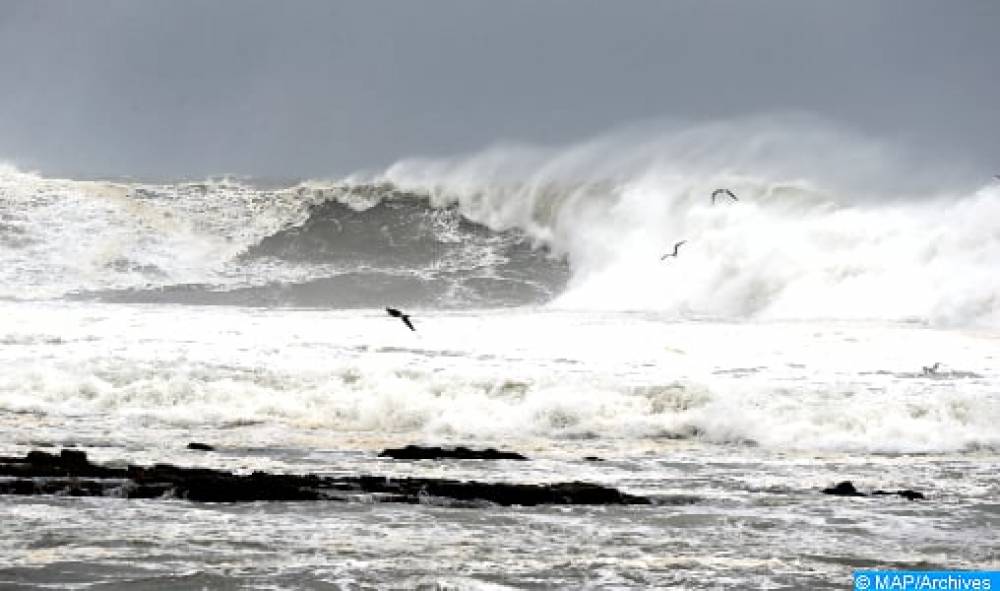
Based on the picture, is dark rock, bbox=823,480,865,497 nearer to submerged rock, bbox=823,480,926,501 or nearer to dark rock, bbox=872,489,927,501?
submerged rock, bbox=823,480,926,501

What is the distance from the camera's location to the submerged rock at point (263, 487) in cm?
1070

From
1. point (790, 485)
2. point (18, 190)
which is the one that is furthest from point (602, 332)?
point (18, 190)

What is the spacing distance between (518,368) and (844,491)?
9.80m

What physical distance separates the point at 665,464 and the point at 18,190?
133 feet

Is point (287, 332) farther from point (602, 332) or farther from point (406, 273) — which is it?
point (406, 273)

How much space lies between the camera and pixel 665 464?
14562 millimetres

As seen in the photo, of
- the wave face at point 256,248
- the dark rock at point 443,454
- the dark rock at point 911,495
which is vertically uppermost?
the wave face at point 256,248

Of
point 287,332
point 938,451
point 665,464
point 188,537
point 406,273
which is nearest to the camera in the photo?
point 188,537

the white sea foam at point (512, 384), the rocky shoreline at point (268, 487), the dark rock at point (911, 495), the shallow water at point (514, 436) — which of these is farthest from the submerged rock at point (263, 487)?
the white sea foam at point (512, 384)

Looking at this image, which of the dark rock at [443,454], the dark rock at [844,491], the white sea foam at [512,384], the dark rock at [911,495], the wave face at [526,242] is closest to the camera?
the dark rock at [911,495]

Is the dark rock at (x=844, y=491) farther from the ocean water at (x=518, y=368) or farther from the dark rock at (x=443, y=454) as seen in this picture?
the dark rock at (x=443, y=454)

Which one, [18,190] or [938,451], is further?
[18,190]

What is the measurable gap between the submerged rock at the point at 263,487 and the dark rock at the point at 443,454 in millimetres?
2340

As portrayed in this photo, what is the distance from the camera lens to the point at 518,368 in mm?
21547
